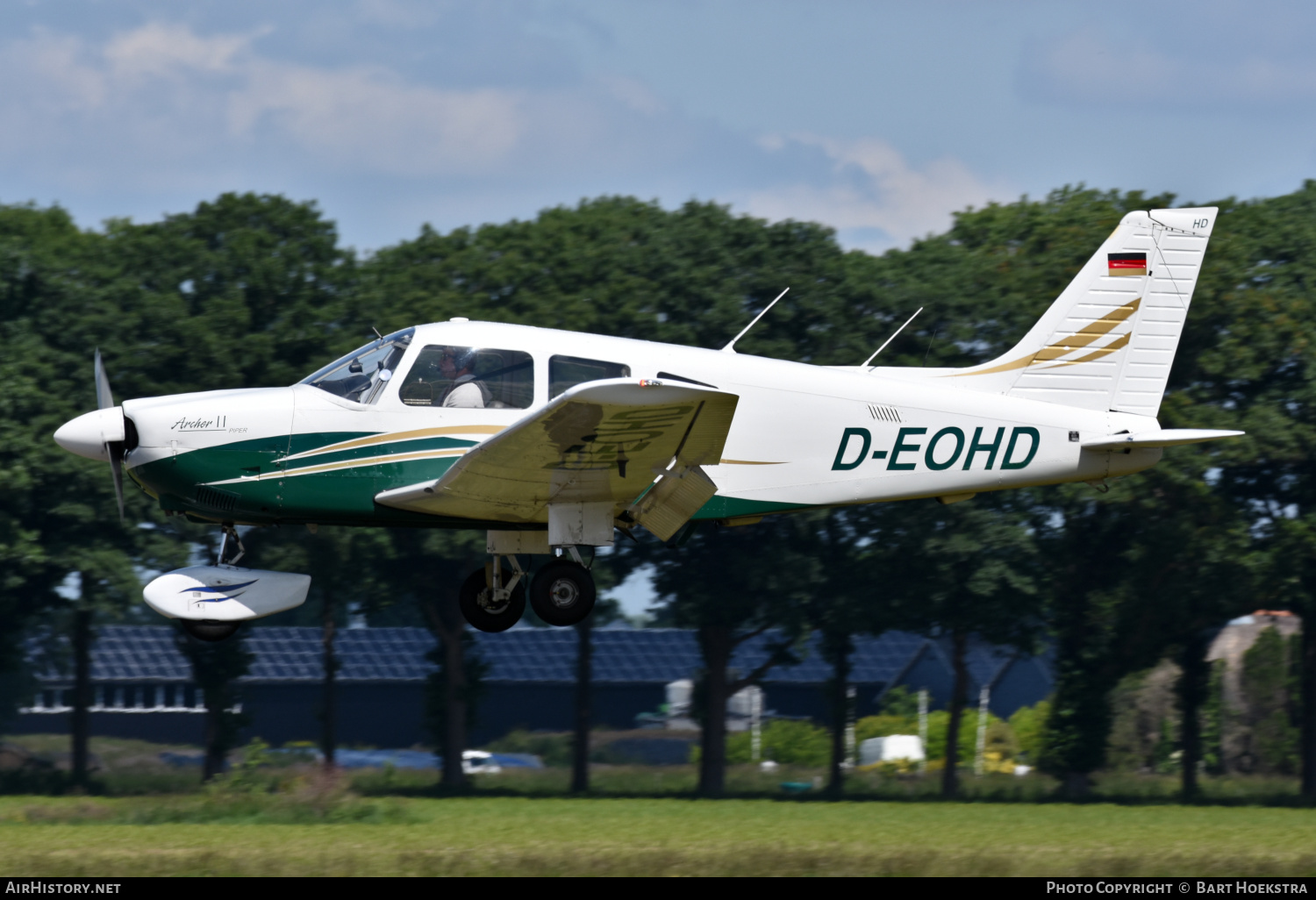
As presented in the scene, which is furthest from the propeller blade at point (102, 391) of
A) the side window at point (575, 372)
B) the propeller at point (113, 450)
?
the side window at point (575, 372)

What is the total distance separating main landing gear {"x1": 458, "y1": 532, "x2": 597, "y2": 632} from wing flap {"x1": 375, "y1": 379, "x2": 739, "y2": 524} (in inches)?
17.9

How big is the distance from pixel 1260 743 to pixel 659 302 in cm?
2159

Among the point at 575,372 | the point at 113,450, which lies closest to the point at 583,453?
the point at 575,372

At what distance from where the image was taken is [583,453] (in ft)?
36.4

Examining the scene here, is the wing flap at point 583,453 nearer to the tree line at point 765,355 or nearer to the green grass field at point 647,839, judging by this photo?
the green grass field at point 647,839

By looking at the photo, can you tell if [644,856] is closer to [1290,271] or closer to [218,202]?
[218,202]

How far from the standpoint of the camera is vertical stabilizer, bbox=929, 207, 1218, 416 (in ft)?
43.9

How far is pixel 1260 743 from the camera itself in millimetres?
39250

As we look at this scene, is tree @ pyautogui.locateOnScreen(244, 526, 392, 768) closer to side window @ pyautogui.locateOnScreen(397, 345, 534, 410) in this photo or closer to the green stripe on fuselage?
the green stripe on fuselage

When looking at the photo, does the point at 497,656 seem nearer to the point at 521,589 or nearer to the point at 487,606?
the point at 521,589

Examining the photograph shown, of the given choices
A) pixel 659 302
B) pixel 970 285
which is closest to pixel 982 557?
pixel 970 285

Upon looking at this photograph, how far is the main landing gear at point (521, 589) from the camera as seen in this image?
12.5m
